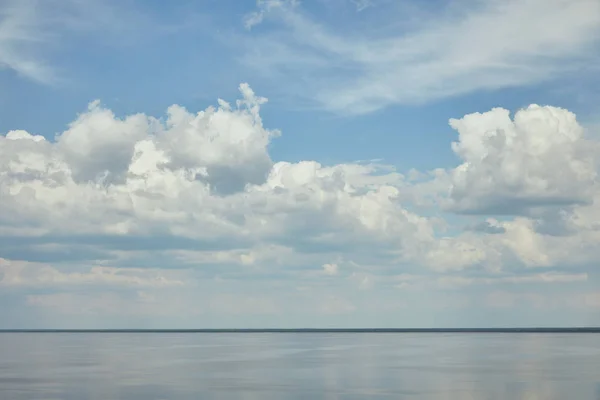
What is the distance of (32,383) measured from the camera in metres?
72.8

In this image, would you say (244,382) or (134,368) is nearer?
(244,382)

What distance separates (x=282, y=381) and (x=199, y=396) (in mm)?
15398

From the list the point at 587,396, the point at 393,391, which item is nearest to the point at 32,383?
the point at 393,391

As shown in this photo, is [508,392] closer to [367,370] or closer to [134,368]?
[367,370]

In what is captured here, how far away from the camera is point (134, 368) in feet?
311

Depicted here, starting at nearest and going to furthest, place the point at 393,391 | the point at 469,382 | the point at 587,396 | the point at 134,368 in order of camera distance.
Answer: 1. the point at 587,396
2. the point at 393,391
3. the point at 469,382
4. the point at 134,368

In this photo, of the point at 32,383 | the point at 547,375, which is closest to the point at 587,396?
the point at 547,375

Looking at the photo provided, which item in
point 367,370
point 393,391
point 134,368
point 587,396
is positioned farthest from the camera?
point 134,368

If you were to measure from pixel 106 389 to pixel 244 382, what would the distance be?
Answer: 13.4 metres

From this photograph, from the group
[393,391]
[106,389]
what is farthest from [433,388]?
[106,389]

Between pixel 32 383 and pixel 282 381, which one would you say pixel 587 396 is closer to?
pixel 282 381

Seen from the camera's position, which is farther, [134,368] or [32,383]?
[134,368]

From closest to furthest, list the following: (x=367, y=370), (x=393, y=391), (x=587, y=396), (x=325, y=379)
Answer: (x=587, y=396), (x=393, y=391), (x=325, y=379), (x=367, y=370)

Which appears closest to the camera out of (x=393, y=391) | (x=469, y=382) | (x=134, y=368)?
(x=393, y=391)
